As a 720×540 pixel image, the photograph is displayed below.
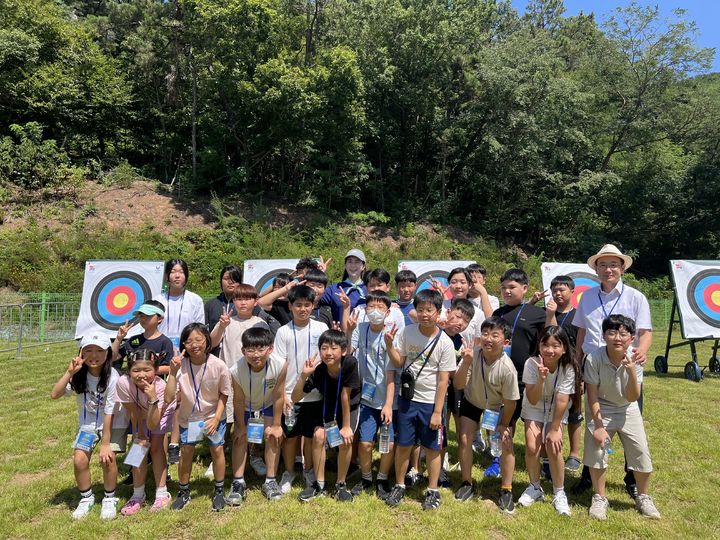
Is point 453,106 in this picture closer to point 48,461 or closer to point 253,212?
point 253,212

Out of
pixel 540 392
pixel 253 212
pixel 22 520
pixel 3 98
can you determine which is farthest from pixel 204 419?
pixel 3 98

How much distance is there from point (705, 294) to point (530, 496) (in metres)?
8.37

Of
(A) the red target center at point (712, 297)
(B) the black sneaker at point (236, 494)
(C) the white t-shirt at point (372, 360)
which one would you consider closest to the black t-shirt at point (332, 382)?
(C) the white t-shirt at point (372, 360)

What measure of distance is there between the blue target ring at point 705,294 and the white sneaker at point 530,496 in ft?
25.8

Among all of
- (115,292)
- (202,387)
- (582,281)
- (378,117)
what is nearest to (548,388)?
(202,387)

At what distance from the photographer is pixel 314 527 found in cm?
345

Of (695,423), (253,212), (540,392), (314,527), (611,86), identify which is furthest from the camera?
(611,86)

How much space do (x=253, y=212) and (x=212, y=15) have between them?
906 cm

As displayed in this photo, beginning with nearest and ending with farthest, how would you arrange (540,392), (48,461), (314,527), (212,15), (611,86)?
(314,527)
(540,392)
(48,461)
(212,15)
(611,86)

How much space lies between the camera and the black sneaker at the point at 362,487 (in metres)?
3.96

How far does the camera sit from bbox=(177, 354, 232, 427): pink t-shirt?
3760mm

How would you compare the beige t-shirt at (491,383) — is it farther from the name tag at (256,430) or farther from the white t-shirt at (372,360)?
the name tag at (256,430)

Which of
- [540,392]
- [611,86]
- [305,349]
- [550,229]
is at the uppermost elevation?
[611,86]

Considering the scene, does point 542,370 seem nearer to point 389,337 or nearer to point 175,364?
point 389,337
